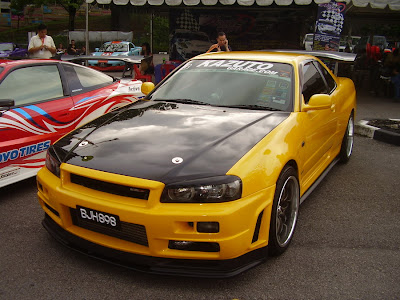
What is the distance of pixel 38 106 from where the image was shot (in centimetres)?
429

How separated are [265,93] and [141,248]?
1819 mm

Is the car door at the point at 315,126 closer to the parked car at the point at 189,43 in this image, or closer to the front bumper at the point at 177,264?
the front bumper at the point at 177,264

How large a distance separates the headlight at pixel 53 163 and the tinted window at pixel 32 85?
4.66ft

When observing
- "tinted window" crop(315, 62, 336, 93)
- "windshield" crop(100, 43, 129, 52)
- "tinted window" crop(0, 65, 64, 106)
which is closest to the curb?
"tinted window" crop(315, 62, 336, 93)

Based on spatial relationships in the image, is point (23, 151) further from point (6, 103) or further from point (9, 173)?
point (6, 103)

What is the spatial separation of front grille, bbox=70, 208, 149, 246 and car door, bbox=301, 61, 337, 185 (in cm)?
152

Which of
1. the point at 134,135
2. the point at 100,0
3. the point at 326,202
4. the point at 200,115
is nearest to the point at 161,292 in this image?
the point at 134,135

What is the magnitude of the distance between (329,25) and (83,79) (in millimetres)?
8089

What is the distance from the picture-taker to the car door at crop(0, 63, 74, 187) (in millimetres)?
3923

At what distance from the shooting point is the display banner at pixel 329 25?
1084 cm

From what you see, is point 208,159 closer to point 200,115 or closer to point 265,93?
point 200,115

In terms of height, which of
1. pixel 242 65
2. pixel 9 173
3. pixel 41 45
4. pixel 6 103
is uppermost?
pixel 242 65

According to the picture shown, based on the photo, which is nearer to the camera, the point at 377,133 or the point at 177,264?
the point at 177,264

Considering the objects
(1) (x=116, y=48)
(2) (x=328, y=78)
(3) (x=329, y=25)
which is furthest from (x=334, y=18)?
(1) (x=116, y=48)
